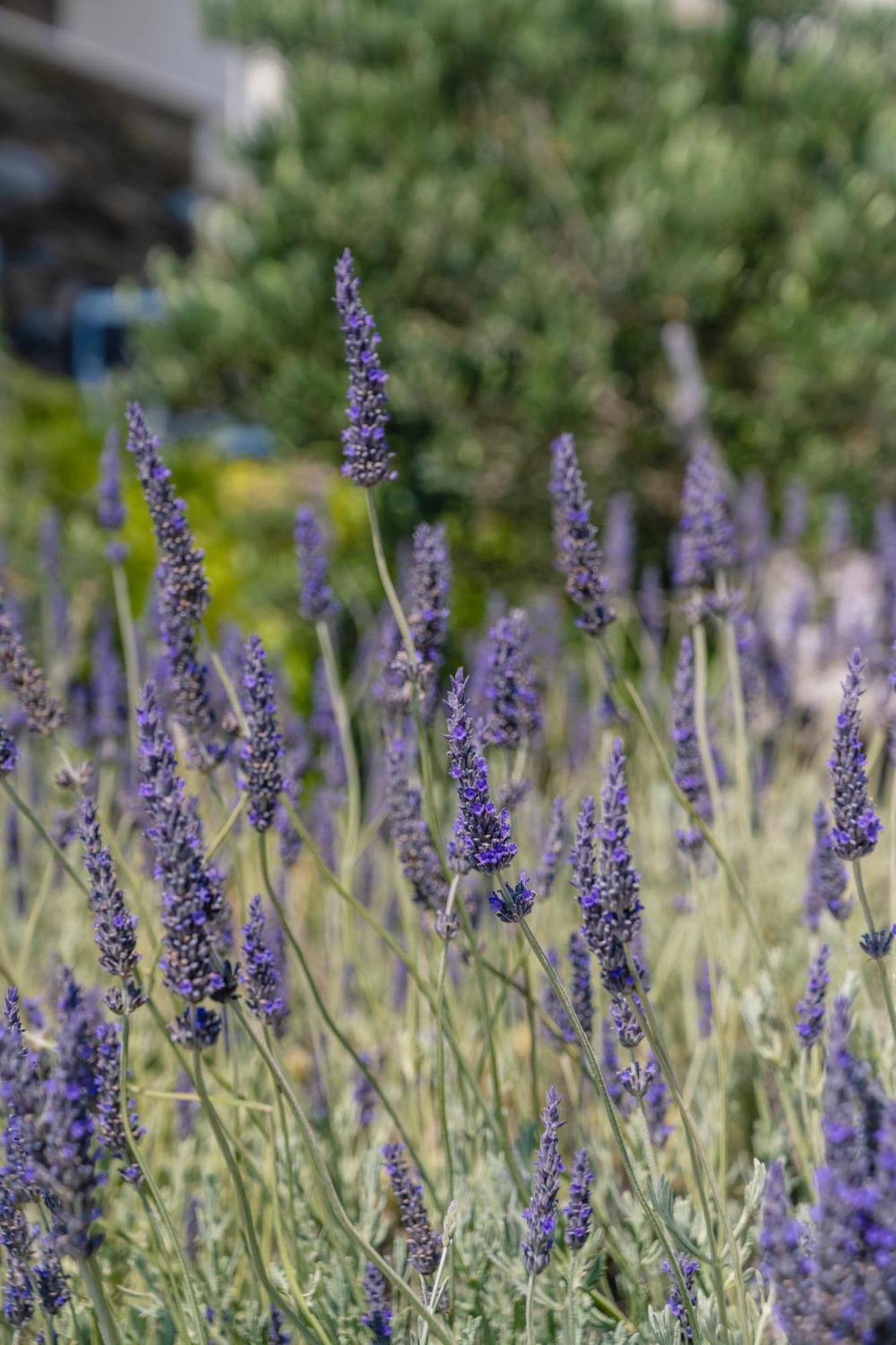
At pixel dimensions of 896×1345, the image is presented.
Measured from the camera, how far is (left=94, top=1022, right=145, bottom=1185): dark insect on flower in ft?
3.99

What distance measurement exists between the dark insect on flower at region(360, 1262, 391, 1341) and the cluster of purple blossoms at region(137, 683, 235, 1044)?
1.31 ft

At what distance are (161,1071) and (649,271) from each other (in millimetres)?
3187

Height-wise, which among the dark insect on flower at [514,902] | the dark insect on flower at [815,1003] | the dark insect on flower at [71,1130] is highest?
the dark insect on flower at [514,902]

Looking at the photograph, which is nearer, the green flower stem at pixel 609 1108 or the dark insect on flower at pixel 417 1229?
the green flower stem at pixel 609 1108

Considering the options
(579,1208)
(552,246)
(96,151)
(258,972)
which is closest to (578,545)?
(258,972)

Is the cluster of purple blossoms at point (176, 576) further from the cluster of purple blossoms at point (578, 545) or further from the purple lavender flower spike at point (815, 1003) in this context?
the purple lavender flower spike at point (815, 1003)

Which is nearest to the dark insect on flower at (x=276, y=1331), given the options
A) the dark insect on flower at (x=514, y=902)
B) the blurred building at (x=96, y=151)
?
the dark insect on flower at (x=514, y=902)

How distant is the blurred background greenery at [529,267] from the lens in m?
4.39

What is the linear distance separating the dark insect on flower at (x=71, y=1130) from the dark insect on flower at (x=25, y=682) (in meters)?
0.70

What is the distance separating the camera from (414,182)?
473 centimetres

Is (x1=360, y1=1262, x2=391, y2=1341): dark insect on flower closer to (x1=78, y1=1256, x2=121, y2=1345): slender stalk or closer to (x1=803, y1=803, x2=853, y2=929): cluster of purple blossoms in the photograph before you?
(x1=78, y1=1256, x2=121, y2=1345): slender stalk

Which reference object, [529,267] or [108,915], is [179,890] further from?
[529,267]

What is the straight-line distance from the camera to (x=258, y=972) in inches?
50.0

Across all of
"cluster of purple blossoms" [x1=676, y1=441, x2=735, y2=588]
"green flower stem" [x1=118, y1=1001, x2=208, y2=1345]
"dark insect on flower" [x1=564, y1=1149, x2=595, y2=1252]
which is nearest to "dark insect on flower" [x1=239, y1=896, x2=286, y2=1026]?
"green flower stem" [x1=118, y1=1001, x2=208, y2=1345]
